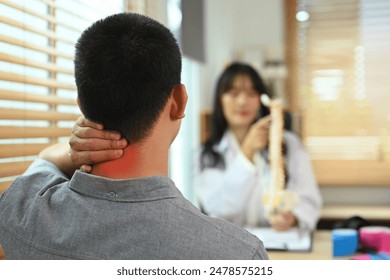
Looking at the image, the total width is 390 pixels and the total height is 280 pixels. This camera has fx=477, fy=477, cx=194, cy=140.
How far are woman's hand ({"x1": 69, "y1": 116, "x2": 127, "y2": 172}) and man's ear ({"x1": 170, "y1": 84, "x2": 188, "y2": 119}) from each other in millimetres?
67

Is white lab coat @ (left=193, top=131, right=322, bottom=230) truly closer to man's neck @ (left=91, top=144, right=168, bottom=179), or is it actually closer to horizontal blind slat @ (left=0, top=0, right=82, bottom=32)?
horizontal blind slat @ (left=0, top=0, right=82, bottom=32)

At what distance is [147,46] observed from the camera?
1.62 ft

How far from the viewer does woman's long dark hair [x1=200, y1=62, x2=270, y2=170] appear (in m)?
1.67

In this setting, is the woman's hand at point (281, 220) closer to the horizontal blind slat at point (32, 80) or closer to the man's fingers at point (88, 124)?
the horizontal blind slat at point (32, 80)

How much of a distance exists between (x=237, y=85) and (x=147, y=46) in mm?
1216

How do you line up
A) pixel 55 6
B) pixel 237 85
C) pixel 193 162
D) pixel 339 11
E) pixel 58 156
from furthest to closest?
pixel 339 11 < pixel 193 162 < pixel 237 85 < pixel 55 6 < pixel 58 156

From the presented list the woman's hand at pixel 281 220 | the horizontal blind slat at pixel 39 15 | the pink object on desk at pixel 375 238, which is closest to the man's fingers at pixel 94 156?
the horizontal blind slat at pixel 39 15

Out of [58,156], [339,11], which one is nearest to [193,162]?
[339,11]

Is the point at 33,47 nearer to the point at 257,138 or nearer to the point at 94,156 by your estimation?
the point at 94,156

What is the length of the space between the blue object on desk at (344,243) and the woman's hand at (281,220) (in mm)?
281

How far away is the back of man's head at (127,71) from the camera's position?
19.3 inches

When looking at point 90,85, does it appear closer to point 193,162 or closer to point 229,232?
point 229,232

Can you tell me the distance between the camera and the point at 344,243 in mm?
1091

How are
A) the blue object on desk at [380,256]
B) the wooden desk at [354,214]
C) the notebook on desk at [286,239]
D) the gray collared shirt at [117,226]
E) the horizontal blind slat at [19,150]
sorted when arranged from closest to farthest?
the gray collared shirt at [117,226], the horizontal blind slat at [19,150], the blue object on desk at [380,256], the notebook on desk at [286,239], the wooden desk at [354,214]
